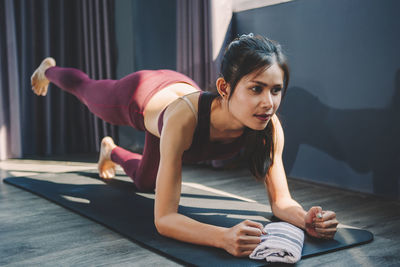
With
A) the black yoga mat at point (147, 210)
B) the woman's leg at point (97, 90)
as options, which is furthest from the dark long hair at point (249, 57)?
the woman's leg at point (97, 90)

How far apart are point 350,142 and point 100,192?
55.0 inches

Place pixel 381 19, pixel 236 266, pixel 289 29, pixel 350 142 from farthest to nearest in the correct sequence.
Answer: pixel 289 29
pixel 350 142
pixel 381 19
pixel 236 266

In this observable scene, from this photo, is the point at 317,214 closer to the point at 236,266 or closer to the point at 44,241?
the point at 236,266

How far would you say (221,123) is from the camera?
1.52 metres

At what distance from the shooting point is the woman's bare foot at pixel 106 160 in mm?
2557

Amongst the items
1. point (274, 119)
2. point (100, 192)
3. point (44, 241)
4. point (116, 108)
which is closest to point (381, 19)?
point (274, 119)

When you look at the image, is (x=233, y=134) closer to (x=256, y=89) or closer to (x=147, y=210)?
(x=256, y=89)

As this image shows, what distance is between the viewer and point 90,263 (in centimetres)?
135

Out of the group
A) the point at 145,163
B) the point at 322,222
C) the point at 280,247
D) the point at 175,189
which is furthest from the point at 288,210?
the point at 145,163

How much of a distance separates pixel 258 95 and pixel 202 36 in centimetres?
193

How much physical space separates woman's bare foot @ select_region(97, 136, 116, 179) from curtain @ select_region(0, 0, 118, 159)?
127 cm

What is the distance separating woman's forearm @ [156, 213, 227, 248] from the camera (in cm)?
137

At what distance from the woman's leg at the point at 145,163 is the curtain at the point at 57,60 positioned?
159 cm

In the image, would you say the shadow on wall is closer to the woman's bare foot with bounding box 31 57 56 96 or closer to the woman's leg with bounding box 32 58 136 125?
the woman's leg with bounding box 32 58 136 125
